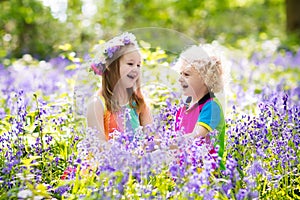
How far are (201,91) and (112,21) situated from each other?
35.9 ft

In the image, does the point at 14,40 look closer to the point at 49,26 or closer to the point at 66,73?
the point at 49,26

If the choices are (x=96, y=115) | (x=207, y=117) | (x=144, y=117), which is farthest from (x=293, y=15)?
(x=96, y=115)

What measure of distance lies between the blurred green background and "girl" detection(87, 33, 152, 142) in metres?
5.02

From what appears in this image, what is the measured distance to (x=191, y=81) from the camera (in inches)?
136

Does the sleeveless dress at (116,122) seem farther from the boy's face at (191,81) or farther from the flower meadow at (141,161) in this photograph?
the boy's face at (191,81)

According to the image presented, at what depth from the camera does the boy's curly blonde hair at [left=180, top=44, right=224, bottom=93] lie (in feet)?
11.2

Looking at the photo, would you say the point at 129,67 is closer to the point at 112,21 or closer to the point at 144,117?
the point at 144,117

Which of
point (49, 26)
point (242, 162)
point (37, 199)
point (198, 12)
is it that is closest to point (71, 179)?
point (37, 199)

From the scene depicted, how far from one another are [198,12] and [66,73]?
Answer: 11869 millimetres

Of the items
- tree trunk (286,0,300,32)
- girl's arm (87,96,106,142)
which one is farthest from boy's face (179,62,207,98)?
tree trunk (286,0,300,32)

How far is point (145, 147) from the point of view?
297cm

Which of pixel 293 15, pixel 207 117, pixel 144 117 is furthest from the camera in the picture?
pixel 293 15

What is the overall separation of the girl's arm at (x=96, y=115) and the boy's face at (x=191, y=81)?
531 millimetres

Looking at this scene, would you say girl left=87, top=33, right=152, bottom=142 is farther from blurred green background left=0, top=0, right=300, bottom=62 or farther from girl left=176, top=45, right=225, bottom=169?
blurred green background left=0, top=0, right=300, bottom=62
